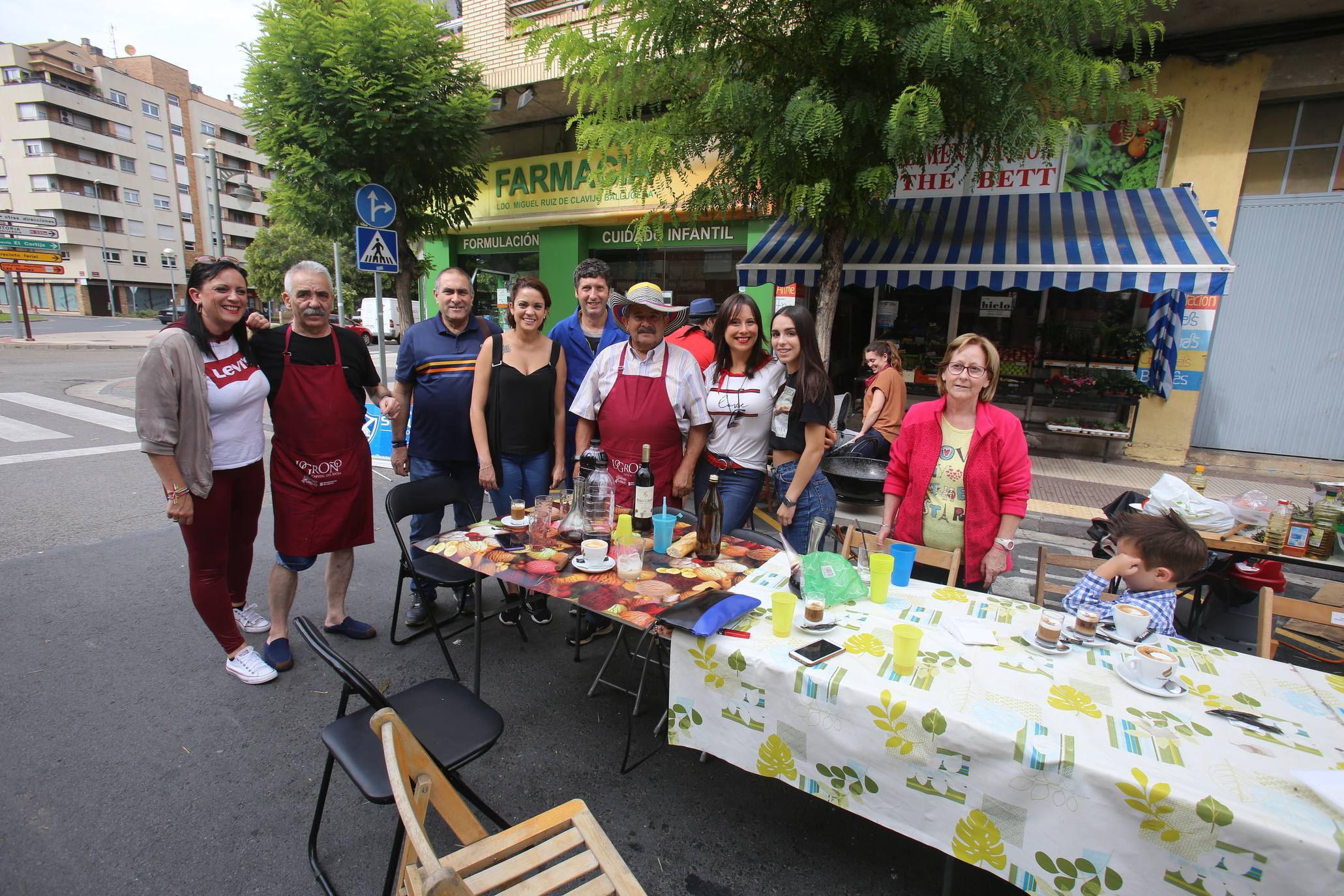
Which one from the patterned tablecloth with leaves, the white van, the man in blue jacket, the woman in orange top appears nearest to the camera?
the patterned tablecloth with leaves

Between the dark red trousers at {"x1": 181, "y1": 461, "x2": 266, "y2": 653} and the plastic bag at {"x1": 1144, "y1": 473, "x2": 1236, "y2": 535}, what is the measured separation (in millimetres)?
5005

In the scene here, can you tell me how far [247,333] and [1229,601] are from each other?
18.7 feet

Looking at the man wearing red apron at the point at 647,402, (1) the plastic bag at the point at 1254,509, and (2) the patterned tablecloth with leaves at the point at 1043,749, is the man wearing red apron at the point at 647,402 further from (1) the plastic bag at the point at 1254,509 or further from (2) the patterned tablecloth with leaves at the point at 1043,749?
(1) the plastic bag at the point at 1254,509

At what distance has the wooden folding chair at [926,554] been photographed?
2.74 metres

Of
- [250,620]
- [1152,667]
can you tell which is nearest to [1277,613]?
[1152,667]

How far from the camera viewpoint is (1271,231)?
24.0 ft

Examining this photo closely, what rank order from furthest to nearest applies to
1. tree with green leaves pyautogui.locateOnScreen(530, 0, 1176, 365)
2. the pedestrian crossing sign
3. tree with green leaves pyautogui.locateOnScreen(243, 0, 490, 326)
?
tree with green leaves pyautogui.locateOnScreen(243, 0, 490, 326)
the pedestrian crossing sign
tree with green leaves pyautogui.locateOnScreen(530, 0, 1176, 365)

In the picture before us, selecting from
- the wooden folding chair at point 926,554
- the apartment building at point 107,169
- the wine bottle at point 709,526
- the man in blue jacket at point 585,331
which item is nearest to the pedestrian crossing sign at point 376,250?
the man in blue jacket at point 585,331

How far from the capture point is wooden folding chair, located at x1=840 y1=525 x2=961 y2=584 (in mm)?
2736

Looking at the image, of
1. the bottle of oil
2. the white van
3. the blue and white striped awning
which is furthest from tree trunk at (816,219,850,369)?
the white van

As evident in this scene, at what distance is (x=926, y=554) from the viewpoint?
285 cm

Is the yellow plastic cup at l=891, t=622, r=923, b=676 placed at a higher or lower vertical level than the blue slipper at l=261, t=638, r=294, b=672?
higher

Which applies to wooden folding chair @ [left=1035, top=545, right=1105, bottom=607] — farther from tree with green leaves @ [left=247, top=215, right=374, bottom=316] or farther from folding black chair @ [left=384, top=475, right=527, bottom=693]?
tree with green leaves @ [left=247, top=215, right=374, bottom=316]

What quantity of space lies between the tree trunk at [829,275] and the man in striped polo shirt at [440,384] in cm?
355
